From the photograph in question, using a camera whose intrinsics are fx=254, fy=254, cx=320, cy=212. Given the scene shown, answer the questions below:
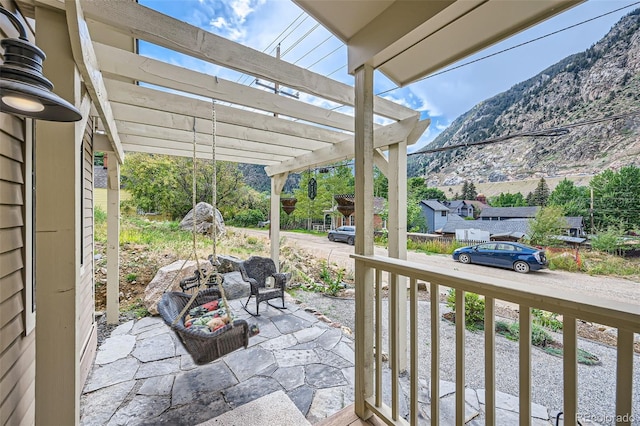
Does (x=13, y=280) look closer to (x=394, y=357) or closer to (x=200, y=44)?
(x=200, y=44)

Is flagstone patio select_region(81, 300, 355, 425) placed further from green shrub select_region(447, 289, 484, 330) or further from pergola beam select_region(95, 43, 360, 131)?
pergola beam select_region(95, 43, 360, 131)

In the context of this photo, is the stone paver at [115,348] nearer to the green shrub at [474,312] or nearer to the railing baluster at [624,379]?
the railing baluster at [624,379]

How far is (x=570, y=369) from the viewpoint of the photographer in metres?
0.91

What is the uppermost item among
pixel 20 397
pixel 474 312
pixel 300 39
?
pixel 300 39

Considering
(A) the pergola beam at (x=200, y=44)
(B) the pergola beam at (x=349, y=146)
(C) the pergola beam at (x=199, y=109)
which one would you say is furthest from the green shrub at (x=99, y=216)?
(A) the pergola beam at (x=200, y=44)

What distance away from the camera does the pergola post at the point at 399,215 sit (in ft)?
8.59

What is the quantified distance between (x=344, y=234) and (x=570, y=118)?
4.97 metres

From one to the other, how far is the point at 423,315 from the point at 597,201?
9.17 ft

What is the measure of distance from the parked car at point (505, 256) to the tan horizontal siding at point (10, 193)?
100.0 inches

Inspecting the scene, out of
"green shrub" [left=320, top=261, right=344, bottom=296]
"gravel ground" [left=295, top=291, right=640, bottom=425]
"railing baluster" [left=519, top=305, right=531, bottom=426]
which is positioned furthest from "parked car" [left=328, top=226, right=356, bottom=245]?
"railing baluster" [left=519, top=305, right=531, bottom=426]

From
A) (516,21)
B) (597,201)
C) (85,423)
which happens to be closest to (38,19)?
(516,21)

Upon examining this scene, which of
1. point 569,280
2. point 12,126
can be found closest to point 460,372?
point 569,280

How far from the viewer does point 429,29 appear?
1.37 m

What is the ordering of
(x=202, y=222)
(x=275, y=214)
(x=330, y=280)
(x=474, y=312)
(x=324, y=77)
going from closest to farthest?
1. (x=324, y=77)
2. (x=474, y=312)
3. (x=275, y=214)
4. (x=330, y=280)
5. (x=202, y=222)
